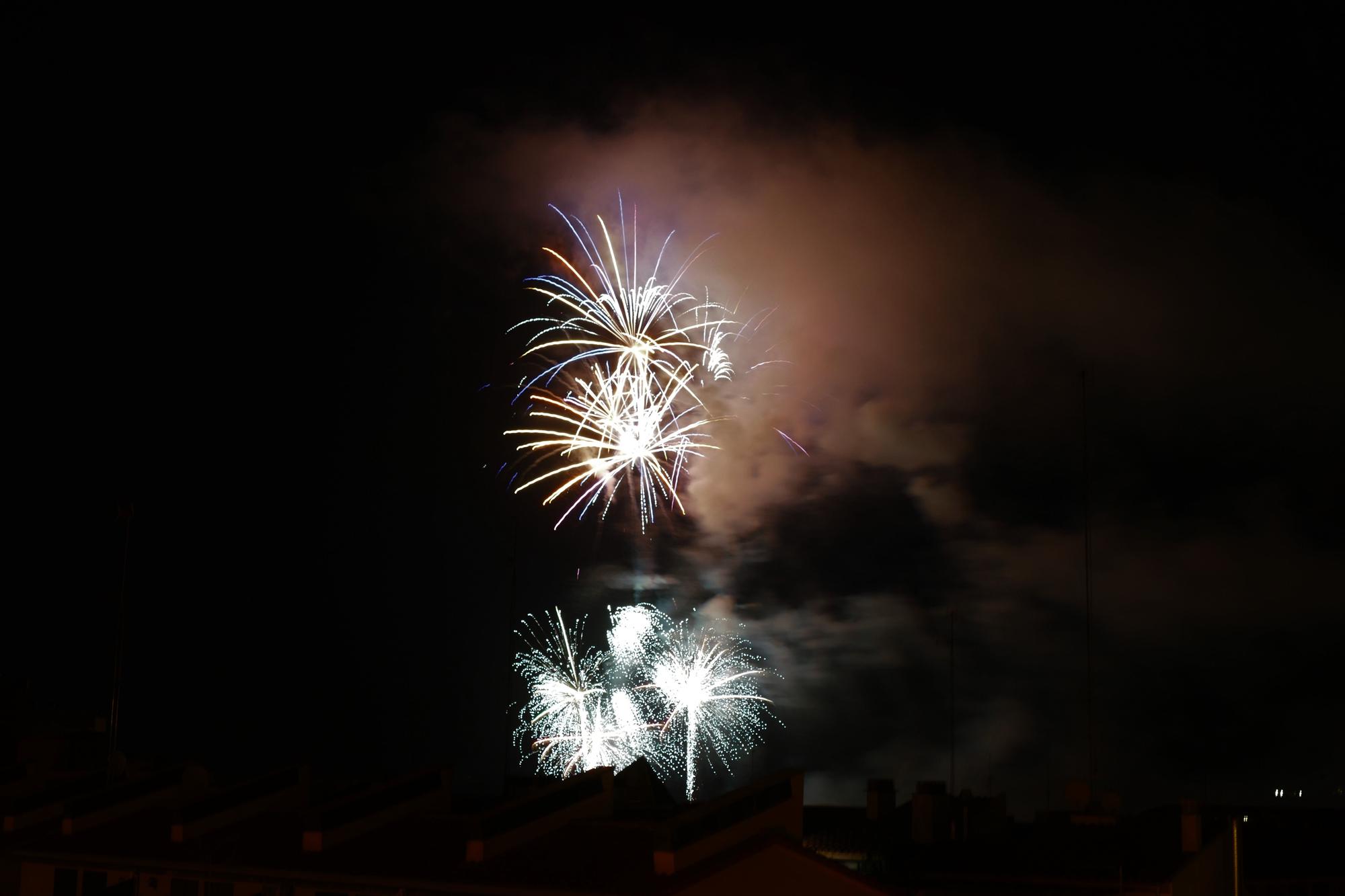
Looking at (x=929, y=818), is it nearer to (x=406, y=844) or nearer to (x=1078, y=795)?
(x=1078, y=795)

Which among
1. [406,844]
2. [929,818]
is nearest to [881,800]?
[929,818]

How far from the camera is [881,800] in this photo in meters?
37.8

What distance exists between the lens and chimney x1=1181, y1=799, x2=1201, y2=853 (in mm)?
25781

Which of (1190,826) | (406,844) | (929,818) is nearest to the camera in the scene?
(406,844)

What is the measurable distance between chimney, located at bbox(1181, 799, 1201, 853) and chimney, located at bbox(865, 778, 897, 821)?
477 inches

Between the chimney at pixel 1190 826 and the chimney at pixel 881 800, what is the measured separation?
39.8ft

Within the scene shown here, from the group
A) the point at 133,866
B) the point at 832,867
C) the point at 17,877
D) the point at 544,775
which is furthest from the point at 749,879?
the point at 544,775

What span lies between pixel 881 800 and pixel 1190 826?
12.9 metres

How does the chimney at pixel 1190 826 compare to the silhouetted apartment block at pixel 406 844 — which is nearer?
the silhouetted apartment block at pixel 406 844

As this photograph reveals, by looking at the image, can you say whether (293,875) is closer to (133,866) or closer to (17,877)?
(133,866)

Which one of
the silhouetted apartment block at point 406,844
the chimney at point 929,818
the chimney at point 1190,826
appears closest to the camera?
the silhouetted apartment block at point 406,844

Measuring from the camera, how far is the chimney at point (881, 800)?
3741 centimetres

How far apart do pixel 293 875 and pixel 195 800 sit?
5.29 m

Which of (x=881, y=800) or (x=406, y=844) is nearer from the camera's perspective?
(x=406, y=844)
